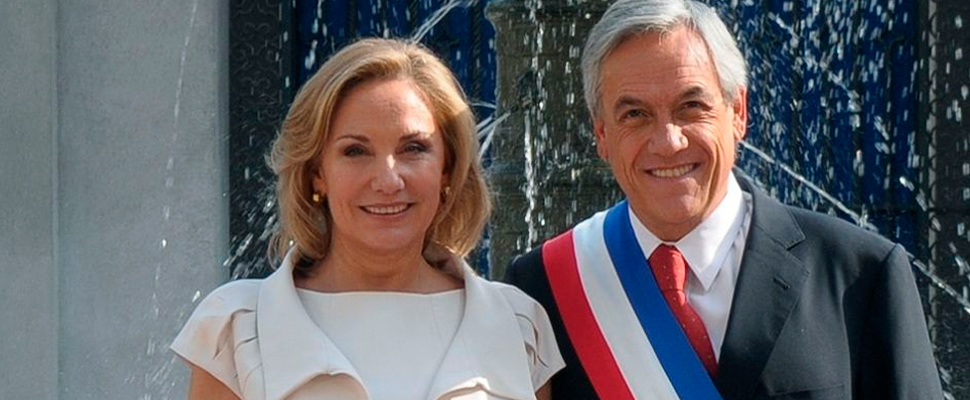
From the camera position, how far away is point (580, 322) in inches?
125

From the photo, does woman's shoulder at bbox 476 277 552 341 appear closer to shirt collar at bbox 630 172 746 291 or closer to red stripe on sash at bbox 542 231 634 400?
red stripe on sash at bbox 542 231 634 400

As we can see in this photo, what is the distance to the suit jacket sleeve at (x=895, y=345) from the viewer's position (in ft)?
9.57

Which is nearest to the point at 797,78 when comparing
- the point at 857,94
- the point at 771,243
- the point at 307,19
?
the point at 857,94

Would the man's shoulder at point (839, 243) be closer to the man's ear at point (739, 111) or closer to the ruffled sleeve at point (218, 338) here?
the man's ear at point (739, 111)

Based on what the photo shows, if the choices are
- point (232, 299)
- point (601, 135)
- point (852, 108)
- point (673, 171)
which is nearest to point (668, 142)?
point (673, 171)

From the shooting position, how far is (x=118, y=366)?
6.92 metres

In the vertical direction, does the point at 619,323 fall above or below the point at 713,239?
below

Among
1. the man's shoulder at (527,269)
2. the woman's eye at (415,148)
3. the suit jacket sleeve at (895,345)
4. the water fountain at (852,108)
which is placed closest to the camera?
the suit jacket sleeve at (895,345)

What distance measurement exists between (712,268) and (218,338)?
0.78 m

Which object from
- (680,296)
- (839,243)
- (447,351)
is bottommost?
(447,351)

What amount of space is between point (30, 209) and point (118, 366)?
644 mm

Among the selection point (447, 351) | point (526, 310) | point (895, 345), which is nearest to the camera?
point (895, 345)

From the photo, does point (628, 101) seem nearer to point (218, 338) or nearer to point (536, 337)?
point (536, 337)

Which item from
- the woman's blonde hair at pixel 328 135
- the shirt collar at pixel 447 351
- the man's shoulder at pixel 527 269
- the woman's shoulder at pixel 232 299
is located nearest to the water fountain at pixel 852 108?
the man's shoulder at pixel 527 269
